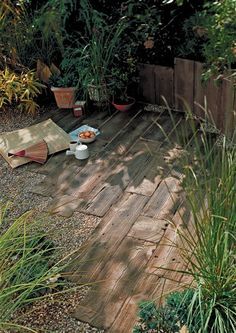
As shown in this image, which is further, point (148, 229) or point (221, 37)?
point (221, 37)

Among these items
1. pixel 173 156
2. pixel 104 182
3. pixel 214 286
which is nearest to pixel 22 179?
pixel 104 182

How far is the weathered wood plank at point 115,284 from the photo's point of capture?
7.27ft

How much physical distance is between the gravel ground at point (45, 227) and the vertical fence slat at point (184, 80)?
1.29 meters

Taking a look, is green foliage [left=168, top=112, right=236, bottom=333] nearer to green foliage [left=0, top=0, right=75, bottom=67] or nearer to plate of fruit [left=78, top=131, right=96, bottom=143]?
plate of fruit [left=78, top=131, right=96, bottom=143]

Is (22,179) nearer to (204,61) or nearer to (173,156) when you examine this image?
(173,156)

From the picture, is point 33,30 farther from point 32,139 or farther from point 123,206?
point 123,206

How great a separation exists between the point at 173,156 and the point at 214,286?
1.75 m

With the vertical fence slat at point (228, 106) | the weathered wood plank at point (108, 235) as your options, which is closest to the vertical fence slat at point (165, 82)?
the vertical fence slat at point (228, 106)

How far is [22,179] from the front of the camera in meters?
3.34

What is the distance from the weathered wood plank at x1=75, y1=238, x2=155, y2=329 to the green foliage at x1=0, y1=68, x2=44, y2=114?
74.3 inches

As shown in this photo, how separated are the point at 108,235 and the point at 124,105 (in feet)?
5.45

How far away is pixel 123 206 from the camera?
2.96 metres

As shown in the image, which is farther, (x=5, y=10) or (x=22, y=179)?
(x=5, y=10)

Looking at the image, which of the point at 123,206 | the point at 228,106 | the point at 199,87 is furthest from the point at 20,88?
the point at 228,106
